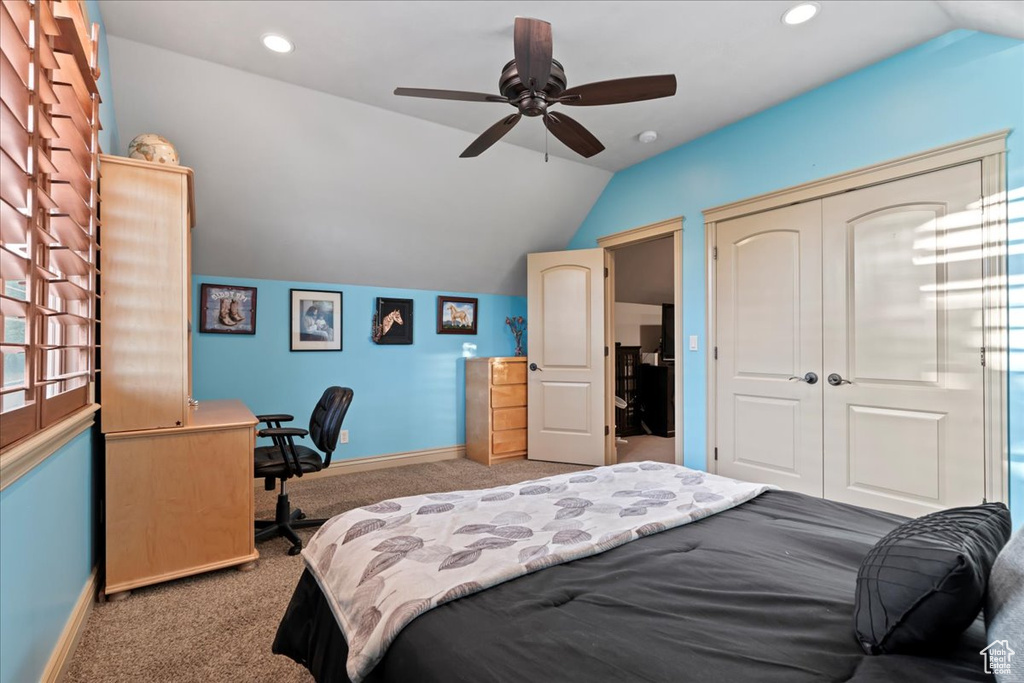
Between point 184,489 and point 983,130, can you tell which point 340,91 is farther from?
point 983,130

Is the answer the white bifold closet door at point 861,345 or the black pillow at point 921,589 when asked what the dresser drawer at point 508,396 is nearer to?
the white bifold closet door at point 861,345

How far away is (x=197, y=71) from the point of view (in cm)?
276

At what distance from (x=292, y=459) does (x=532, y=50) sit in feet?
8.01

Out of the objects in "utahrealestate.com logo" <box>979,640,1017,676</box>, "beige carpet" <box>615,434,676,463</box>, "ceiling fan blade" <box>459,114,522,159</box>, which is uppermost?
"ceiling fan blade" <box>459,114,522,159</box>

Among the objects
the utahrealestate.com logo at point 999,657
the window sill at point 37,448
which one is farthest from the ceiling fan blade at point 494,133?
the utahrealestate.com logo at point 999,657

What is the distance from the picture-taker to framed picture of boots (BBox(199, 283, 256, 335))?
3775 mm

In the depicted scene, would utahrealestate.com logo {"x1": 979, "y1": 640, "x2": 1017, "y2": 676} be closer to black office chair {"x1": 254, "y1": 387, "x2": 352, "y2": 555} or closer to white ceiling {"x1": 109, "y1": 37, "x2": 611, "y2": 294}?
black office chair {"x1": 254, "y1": 387, "x2": 352, "y2": 555}

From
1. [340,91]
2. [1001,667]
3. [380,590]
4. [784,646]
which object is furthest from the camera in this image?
[340,91]

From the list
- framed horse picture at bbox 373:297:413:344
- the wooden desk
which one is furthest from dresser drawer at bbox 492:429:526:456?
the wooden desk

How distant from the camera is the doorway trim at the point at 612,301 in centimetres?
384

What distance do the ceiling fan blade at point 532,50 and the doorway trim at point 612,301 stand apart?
2147mm

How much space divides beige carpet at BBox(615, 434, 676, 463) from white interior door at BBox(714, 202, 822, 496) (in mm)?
A: 1208

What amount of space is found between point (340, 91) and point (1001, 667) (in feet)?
11.7

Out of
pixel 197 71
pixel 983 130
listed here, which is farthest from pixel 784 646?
pixel 197 71
